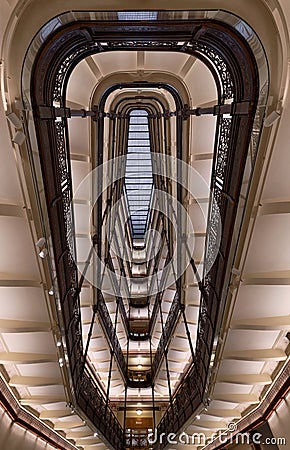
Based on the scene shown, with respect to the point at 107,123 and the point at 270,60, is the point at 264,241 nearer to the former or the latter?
the point at 270,60

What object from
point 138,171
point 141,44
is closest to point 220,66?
point 141,44

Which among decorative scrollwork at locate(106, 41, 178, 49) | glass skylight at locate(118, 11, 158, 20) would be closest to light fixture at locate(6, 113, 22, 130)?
glass skylight at locate(118, 11, 158, 20)

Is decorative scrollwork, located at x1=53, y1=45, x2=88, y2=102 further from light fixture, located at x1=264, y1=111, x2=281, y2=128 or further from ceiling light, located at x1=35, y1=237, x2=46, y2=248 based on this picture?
light fixture, located at x1=264, y1=111, x2=281, y2=128

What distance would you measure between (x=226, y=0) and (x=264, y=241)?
2.48 meters

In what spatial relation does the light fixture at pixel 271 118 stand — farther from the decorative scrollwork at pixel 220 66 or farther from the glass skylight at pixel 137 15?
the glass skylight at pixel 137 15

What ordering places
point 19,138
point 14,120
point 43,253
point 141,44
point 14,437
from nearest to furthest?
point 14,120, point 19,138, point 141,44, point 43,253, point 14,437

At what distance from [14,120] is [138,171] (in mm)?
13833

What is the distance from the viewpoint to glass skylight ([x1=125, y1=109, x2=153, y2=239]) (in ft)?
38.7

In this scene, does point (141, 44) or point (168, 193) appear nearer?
point (141, 44)

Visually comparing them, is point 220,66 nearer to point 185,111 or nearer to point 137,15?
point 137,15

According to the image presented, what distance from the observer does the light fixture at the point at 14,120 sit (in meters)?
2.82

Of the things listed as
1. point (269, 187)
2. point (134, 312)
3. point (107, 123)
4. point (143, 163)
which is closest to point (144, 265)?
point (134, 312)

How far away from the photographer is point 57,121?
422 centimetres

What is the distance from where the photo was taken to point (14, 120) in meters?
2.85
